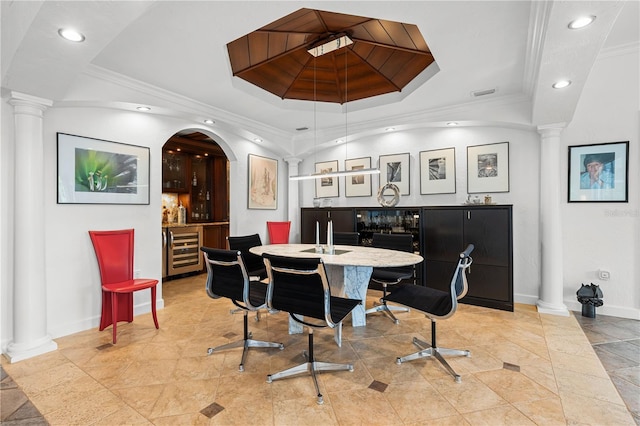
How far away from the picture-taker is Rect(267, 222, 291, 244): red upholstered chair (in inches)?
217

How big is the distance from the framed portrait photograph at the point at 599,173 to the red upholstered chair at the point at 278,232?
166 inches

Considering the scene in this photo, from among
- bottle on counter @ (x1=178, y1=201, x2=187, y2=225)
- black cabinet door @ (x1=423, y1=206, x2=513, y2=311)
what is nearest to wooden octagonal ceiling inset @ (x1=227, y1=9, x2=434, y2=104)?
black cabinet door @ (x1=423, y1=206, x2=513, y2=311)

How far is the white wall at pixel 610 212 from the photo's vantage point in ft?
11.8

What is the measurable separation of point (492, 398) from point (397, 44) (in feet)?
10.1

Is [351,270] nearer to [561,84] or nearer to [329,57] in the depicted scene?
[329,57]

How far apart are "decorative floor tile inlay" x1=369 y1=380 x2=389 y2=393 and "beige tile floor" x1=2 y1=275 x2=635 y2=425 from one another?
0.01 meters

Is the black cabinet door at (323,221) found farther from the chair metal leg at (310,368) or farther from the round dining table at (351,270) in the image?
the chair metal leg at (310,368)

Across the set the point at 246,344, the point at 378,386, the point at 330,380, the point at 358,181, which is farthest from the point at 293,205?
the point at 378,386

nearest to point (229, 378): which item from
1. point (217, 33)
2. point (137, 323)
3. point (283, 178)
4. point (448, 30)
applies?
point (137, 323)

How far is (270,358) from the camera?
2.66 metres

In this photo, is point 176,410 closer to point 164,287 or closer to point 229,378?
point 229,378

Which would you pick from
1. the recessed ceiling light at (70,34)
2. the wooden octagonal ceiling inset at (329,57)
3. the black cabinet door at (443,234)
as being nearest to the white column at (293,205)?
the wooden octagonal ceiling inset at (329,57)

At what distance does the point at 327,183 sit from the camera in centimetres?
590

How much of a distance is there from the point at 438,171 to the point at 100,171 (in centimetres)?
455
